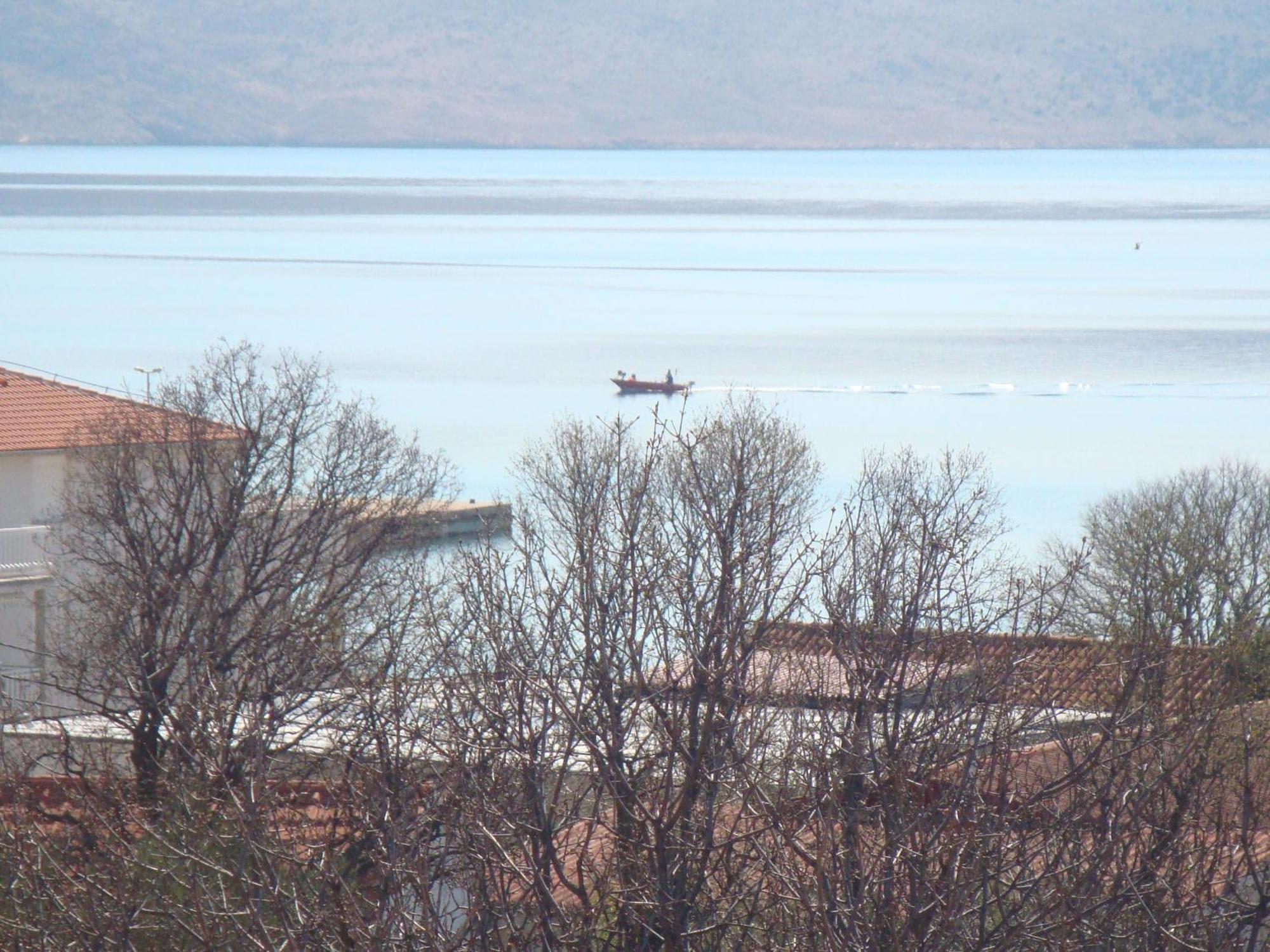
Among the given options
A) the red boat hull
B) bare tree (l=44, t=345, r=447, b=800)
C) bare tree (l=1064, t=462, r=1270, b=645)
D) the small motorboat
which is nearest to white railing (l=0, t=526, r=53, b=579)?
bare tree (l=44, t=345, r=447, b=800)

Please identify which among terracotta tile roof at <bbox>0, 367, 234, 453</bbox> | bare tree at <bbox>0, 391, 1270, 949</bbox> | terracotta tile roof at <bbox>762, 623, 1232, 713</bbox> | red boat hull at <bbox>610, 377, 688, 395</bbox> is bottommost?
bare tree at <bbox>0, 391, 1270, 949</bbox>

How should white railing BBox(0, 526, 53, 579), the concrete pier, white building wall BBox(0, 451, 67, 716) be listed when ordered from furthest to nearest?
the concrete pier, white railing BBox(0, 526, 53, 579), white building wall BBox(0, 451, 67, 716)

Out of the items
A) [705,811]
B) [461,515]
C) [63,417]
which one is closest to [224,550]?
[63,417]

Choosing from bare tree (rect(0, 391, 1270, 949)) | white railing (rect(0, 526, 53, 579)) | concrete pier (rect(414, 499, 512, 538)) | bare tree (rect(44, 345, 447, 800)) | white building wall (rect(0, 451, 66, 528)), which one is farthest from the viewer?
concrete pier (rect(414, 499, 512, 538))

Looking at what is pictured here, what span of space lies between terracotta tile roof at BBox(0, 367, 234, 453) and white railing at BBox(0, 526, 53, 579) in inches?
57.5

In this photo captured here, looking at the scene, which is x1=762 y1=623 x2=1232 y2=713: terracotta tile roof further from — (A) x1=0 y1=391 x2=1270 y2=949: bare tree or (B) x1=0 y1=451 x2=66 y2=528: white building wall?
(B) x1=0 y1=451 x2=66 y2=528: white building wall

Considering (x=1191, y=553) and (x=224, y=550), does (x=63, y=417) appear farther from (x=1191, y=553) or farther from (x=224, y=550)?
(x=1191, y=553)

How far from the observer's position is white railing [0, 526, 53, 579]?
25.3 m

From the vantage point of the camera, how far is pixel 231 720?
10.9 m

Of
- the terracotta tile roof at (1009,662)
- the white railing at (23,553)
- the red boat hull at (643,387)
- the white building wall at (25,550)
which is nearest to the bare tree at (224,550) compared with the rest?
the white railing at (23,553)

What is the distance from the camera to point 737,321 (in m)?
87.2

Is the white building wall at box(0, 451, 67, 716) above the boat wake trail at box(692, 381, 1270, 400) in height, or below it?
below

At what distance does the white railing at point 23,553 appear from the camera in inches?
995

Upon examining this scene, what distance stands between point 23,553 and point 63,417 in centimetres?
283
